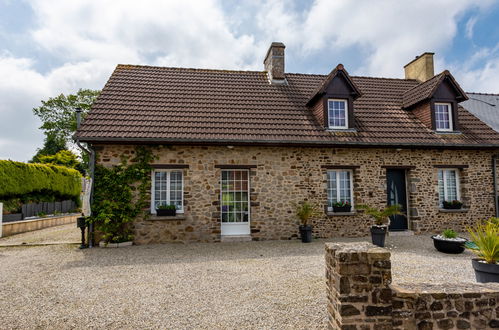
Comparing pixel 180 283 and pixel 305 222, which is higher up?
pixel 305 222

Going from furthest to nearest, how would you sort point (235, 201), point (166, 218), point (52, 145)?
1. point (52, 145)
2. point (235, 201)
3. point (166, 218)

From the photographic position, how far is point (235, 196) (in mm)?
9406

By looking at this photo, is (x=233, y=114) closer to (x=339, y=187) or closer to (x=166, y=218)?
(x=166, y=218)

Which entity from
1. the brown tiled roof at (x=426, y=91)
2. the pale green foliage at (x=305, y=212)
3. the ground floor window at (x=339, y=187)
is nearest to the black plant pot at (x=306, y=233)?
the pale green foliage at (x=305, y=212)

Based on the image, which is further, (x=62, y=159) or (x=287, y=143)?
(x=62, y=159)

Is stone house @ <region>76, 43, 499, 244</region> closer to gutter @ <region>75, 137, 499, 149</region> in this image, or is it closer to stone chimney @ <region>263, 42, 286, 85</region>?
gutter @ <region>75, 137, 499, 149</region>

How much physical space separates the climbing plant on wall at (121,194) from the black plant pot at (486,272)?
311 inches

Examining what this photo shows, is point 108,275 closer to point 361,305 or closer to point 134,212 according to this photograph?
point 134,212

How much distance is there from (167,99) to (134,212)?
425 cm

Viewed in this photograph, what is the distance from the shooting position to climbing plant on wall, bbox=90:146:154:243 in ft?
27.2

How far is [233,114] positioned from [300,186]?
134 inches

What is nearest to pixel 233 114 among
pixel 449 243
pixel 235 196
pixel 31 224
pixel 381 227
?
pixel 235 196

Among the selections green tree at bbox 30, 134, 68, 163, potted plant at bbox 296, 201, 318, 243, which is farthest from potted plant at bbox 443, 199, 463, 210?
green tree at bbox 30, 134, 68, 163

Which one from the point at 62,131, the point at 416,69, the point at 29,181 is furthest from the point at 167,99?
the point at 62,131
